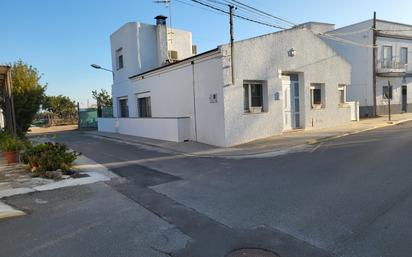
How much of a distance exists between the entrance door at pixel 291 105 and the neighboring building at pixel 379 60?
11.8m

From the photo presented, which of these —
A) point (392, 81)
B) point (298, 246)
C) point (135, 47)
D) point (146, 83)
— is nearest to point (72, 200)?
point (298, 246)

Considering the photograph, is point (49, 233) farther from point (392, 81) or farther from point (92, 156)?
point (392, 81)

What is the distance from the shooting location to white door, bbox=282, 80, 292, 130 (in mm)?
17016

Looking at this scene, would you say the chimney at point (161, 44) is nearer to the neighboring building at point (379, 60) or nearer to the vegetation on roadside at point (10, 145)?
the vegetation on roadside at point (10, 145)

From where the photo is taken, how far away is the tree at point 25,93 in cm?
1800

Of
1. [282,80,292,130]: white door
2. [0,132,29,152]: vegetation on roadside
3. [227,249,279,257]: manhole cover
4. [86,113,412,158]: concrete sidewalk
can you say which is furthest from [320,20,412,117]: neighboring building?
[227,249,279,257]: manhole cover

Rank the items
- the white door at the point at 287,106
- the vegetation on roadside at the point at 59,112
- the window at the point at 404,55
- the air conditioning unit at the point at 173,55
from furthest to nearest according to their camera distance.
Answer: the vegetation on roadside at the point at 59,112 < the window at the point at 404,55 < the air conditioning unit at the point at 173,55 < the white door at the point at 287,106

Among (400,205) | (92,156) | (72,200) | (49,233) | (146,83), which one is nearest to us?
(49,233)

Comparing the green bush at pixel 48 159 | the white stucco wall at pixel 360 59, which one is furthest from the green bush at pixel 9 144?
the white stucco wall at pixel 360 59

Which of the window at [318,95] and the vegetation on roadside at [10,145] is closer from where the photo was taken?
the vegetation on roadside at [10,145]

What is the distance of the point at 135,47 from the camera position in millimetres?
22531

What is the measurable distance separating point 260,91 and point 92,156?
28.0ft

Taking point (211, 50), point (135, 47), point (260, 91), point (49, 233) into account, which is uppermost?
point (135, 47)

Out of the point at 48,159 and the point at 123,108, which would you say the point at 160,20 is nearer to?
the point at 123,108
